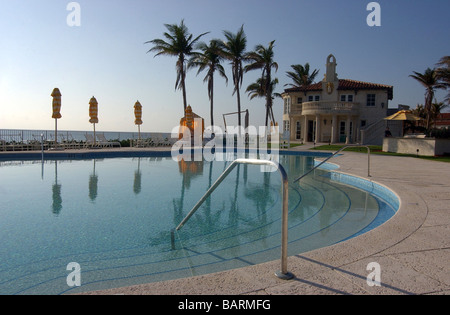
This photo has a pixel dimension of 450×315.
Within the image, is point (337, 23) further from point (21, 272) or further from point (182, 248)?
point (21, 272)

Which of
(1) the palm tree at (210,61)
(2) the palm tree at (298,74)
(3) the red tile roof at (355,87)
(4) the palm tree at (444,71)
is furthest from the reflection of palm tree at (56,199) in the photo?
(2) the palm tree at (298,74)

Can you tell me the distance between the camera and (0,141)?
19562 mm

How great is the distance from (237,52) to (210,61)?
297 centimetres

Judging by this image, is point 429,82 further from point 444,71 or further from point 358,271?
point 358,271

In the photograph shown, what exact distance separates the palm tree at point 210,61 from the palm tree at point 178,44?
135cm

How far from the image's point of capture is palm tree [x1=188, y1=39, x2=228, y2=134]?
30.3 m

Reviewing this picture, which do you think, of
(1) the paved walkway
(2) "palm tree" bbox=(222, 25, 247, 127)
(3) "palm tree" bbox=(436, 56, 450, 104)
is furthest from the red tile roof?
(1) the paved walkway

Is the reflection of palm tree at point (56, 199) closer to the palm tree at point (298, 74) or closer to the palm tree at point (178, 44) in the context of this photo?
the palm tree at point (178, 44)

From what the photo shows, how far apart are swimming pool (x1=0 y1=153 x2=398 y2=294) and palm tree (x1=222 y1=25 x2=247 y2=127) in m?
20.8

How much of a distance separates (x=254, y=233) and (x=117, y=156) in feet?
52.2

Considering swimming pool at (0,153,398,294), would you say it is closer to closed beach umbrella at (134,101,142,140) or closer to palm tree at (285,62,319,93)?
closed beach umbrella at (134,101,142,140)

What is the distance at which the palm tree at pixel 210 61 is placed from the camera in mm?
30312

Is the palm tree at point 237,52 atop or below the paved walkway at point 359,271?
atop
